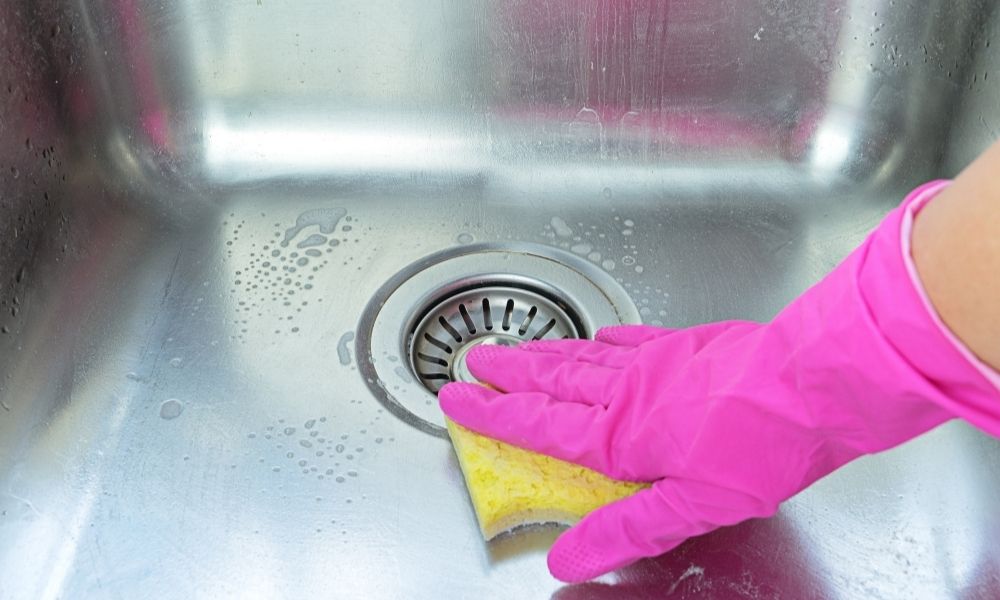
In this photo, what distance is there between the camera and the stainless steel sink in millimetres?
660

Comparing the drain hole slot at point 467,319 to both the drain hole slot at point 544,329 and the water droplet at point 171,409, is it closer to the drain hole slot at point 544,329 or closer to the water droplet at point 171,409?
the drain hole slot at point 544,329

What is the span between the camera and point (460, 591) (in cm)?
64

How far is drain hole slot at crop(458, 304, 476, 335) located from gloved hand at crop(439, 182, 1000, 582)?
0.10 meters

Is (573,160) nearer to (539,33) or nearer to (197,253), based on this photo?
(539,33)

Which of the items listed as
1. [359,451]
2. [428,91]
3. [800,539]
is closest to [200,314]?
[359,451]

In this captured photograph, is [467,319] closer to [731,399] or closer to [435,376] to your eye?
[435,376]

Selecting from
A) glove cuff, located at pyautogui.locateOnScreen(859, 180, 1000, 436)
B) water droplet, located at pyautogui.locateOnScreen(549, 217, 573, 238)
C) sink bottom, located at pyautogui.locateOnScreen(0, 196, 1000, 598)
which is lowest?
sink bottom, located at pyautogui.locateOnScreen(0, 196, 1000, 598)

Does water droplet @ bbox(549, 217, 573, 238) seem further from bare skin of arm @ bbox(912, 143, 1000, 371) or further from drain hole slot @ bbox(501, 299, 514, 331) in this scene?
bare skin of arm @ bbox(912, 143, 1000, 371)

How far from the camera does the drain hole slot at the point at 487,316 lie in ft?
2.79

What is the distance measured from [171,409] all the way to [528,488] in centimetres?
30

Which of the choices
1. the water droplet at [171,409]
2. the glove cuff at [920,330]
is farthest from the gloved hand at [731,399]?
the water droplet at [171,409]

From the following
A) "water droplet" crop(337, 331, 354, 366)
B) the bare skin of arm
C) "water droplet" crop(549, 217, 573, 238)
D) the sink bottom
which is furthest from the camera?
"water droplet" crop(549, 217, 573, 238)

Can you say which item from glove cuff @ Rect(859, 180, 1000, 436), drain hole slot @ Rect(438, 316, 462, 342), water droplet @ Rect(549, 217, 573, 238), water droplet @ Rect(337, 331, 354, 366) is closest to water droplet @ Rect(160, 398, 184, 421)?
water droplet @ Rect(337, 331, 354, 366)

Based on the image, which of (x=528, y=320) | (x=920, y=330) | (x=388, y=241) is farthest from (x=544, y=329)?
(x=920, y=330)
